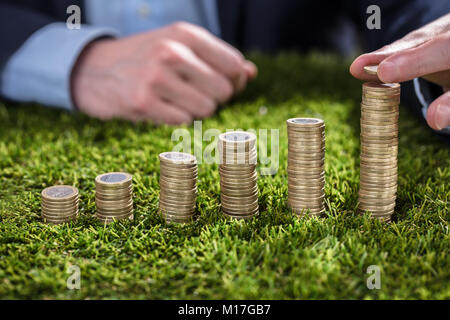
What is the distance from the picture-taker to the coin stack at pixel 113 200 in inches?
61.1

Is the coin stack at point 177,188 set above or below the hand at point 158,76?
below

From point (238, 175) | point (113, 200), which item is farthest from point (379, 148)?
point (113, 200)

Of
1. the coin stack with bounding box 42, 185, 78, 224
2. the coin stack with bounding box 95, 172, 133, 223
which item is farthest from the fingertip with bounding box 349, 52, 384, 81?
the coin stack with bounding box 42, 185, 78, 224

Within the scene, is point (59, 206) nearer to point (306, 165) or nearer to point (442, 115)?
point (306, 165)

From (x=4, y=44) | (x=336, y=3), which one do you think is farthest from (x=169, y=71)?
(x=336, y=3)

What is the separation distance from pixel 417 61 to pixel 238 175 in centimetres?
63

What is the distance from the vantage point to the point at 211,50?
2717 millimetres

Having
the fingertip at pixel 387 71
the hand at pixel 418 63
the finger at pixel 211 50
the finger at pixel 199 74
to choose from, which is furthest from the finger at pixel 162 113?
the fingertip at pixel 387 71

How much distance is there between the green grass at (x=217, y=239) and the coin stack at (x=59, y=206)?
43 millimetres

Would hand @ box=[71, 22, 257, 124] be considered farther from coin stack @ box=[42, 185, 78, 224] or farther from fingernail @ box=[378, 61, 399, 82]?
fingernail @ box=[378, 61, 399, 82]

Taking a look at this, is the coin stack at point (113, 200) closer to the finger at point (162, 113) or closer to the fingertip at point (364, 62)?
the fingertip at point (364, 62)

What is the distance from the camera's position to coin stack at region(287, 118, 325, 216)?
1513mm

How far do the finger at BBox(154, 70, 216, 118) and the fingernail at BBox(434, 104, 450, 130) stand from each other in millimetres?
1341
